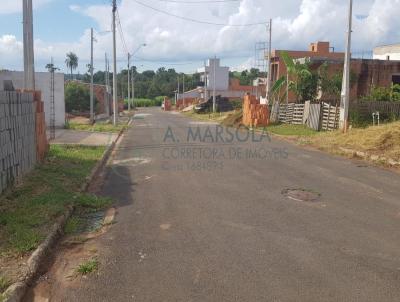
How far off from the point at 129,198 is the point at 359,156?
9.10 m

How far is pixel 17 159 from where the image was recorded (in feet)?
30.4

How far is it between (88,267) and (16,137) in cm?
526

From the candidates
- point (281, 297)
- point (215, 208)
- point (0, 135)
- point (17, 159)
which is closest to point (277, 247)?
point (281, 297)

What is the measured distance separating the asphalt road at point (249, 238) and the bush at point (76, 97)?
1740 inches

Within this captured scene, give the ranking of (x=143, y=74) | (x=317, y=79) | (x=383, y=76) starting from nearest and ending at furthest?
1. (x=317, y=79)
2. (x=383, y=76)
3. (x=143, y=74)

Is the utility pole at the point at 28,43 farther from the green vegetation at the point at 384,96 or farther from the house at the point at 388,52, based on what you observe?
the house at the point at 388,52

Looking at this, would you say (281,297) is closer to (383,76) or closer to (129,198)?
(129,198)

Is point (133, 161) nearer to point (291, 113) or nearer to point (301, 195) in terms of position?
point (301, 195)

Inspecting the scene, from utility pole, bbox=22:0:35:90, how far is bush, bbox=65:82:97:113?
41172mm

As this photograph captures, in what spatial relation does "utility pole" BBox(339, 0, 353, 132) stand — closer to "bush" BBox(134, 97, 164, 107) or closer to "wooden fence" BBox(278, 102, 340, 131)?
"wooden fence" BBox(278, 102, 340, 131)

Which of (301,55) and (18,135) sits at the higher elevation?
(301,55)

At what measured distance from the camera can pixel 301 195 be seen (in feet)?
29.2

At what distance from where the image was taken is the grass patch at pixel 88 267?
5.07m

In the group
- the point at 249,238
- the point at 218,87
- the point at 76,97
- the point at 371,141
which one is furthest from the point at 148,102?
the point at 249,238
